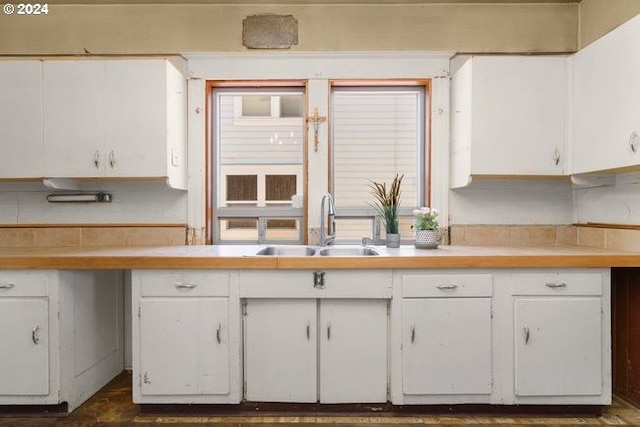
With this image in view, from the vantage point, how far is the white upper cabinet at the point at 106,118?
9.06 feet

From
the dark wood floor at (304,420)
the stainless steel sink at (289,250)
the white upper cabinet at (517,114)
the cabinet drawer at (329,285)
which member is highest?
the white upper cabinet at (517,114)

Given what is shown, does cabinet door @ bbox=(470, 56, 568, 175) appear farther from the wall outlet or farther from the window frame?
the wall outlet

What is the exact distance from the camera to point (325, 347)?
2389 mm

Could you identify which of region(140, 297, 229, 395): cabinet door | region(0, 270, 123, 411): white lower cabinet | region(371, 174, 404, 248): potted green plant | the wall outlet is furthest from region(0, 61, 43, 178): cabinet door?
region(371, 174, 404, 248): potted green plant

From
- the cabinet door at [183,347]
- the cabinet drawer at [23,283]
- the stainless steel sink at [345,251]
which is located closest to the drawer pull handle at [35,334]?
the cabinet drawer at [23,283]

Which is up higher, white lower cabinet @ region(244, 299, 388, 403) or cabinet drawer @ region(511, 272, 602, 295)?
cabinet drawer @ region(511, 272, 602, 295)

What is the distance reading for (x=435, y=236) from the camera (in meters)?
2.81

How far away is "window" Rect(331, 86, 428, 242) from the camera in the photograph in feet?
10.6

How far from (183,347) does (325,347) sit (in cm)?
75

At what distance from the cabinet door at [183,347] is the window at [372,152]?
1.23 m

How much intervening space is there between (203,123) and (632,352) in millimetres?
3044

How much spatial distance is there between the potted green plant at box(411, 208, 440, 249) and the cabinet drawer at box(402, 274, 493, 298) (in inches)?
17.7

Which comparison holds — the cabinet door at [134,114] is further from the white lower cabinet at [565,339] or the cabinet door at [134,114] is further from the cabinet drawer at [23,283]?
the white lower cabinet at [565,339]

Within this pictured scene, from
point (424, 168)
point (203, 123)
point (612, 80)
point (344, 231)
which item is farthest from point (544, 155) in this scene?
point (203, 123)
